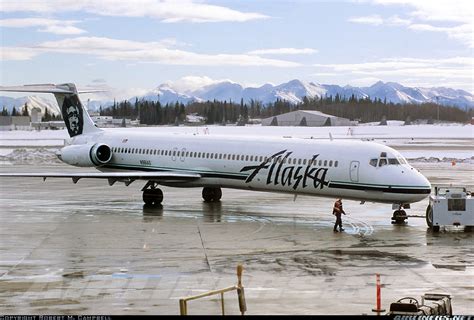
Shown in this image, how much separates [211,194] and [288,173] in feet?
19.7

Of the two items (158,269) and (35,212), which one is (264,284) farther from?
(35,212)

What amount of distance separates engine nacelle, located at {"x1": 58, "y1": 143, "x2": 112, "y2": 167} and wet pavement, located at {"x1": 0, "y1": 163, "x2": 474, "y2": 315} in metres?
1.91

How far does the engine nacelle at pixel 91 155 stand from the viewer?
35906 millimetres

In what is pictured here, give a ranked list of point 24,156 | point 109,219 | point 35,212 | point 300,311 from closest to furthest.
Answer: point 300,311
point 109,219
point 35,212
point 24,156

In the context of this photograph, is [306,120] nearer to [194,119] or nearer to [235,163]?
[194,119]

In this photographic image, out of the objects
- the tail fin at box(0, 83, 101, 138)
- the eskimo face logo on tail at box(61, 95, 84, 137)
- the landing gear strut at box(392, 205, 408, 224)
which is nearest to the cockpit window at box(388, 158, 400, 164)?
the landing gear strut at box(392, 205, 408, 224)

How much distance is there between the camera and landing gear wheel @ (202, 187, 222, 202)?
113 ft

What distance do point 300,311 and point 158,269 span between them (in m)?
5.26

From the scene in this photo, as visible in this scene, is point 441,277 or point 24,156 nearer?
point 441,277

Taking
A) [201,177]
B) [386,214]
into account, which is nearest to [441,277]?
[386,214]

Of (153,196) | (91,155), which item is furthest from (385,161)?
(91,155)

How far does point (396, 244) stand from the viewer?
23609mm

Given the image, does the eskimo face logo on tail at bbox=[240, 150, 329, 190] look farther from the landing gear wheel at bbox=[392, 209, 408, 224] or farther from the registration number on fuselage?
the registration number on fuselage

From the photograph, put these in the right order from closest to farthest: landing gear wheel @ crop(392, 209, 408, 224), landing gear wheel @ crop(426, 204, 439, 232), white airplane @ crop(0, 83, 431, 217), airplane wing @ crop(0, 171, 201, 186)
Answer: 1. landing gear wheel @ crop(426, 204, 439, 232)
2. white airplane @ crop(0, 83, 431, 217)
3. landing gear wheel @ crop(392, 209, 408, 224)
4. airplane wing @ crop(0, 171, 201, 186)
